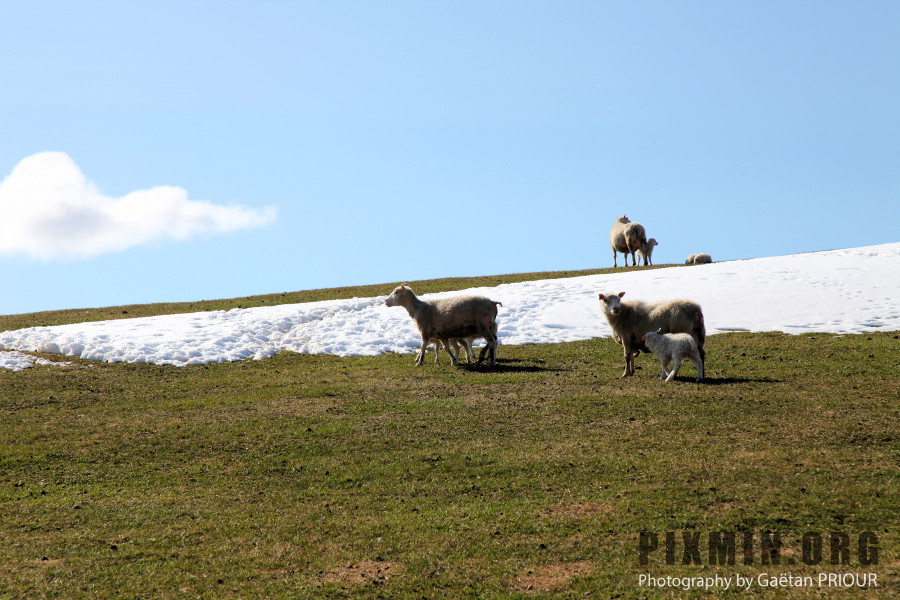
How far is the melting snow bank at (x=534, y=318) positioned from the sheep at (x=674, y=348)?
8.84 m

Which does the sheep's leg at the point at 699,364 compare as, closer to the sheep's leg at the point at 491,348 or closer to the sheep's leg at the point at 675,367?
the sheep's leg at the point at 675,367

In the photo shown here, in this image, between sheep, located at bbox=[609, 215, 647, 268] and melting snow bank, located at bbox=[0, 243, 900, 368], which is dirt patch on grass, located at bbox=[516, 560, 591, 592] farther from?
sheep, located at bbox=[609, 215, 647, 268]

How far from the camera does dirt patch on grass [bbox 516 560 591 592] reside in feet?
29.6

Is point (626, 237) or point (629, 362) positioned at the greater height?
point (626, 237)

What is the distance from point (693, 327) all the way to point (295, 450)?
10202mm

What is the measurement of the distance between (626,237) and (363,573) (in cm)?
4383

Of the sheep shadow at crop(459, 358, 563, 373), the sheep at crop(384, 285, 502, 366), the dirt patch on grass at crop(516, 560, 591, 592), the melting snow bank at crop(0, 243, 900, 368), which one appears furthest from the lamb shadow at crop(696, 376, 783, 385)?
the dirt patch on grass at crop(516, 560, 591, 592)

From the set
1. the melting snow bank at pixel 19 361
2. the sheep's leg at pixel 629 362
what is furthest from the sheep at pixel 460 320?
the melting snow bank at pixel 19 361

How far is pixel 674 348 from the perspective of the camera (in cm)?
1895

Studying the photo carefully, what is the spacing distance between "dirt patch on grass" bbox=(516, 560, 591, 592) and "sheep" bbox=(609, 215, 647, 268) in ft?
138

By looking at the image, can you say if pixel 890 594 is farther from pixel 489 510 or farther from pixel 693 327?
pixel 693 327

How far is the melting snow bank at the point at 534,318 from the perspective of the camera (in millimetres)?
28219

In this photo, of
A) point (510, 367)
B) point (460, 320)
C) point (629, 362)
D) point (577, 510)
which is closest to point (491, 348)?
point (510, 367)

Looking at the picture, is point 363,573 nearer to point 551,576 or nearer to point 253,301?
point 551,576
